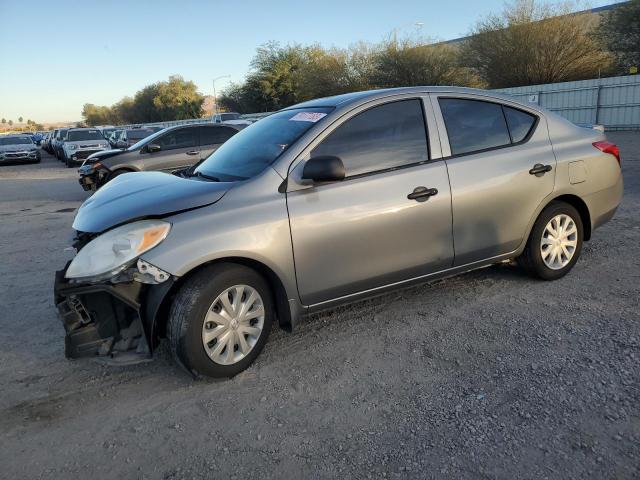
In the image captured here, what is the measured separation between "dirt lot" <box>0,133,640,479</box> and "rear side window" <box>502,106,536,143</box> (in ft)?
4.37

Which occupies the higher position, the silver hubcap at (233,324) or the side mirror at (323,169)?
the side mirror at (323,169)

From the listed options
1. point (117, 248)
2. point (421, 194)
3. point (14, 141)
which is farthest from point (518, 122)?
point (14, 141)

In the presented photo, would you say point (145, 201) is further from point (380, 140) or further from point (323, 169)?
point (380, 140)

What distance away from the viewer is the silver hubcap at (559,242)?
447cm

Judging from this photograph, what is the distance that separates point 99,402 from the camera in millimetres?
3113

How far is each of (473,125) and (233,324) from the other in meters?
2.52

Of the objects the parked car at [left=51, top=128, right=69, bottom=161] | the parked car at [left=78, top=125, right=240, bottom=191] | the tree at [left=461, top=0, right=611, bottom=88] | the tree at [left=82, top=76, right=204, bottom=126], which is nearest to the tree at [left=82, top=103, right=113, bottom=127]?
the tree at [left=82, top=76, right=204, bottom=126]

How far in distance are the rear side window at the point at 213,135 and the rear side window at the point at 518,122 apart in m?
8.19

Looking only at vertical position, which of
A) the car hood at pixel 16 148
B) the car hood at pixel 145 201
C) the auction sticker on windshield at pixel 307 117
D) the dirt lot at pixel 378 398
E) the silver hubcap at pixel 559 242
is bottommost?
the dirt lot at pixel 378 398

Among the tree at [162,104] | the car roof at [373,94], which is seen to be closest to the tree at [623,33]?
the car roof at [373,94]

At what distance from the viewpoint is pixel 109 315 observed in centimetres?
315

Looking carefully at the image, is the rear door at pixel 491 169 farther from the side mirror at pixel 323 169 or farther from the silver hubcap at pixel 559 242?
the side mirror at pixel 323 169

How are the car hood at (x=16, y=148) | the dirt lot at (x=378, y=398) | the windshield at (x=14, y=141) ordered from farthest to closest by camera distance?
the windshield at (x=14, y=141), the car hood at (x=16, y=148), the dirt lot at (x=378, y=398)

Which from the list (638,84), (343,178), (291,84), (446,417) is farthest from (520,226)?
(291,84)
